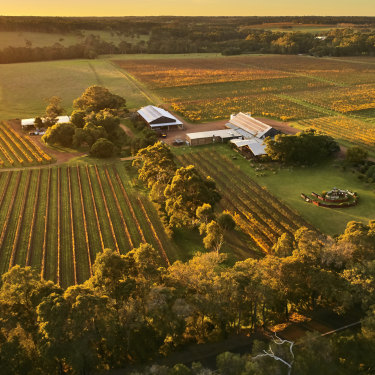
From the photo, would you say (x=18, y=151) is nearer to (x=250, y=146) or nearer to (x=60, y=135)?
(x=60, y=135)

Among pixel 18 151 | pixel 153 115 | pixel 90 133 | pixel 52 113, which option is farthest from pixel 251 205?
pixel 52 113

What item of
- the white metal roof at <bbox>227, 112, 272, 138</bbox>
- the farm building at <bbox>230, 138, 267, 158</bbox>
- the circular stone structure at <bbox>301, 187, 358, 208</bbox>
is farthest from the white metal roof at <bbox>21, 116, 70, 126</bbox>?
the circular stone structure at <bbox>301, 187, 358, 208</bbox>

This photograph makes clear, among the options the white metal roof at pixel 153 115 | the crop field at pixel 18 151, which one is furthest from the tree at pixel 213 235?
the white metal roof at pixel 153 115

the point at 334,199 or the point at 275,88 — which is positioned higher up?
the point at 275,88

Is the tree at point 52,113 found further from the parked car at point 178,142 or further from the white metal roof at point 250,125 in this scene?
the white metal roof at point 250,125

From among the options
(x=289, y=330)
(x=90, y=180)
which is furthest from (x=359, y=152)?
(x=90, y=180)

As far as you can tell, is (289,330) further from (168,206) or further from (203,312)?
(168,206)
